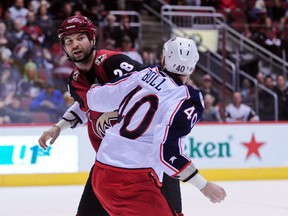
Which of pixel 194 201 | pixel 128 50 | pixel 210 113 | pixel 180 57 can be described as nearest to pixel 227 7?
pixel 128 50

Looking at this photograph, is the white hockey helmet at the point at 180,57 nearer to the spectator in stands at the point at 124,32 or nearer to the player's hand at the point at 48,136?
the player's hand at the point at 48,136

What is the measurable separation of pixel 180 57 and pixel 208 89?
6.71 metres

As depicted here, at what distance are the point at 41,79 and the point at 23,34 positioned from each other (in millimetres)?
683

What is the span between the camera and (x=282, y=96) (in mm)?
9398

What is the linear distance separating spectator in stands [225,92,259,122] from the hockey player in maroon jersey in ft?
18.1

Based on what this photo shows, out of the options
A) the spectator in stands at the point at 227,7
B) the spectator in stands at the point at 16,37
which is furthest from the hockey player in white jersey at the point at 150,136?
the spectator in stands at the point at 227,7

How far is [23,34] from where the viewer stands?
8398 millimetres

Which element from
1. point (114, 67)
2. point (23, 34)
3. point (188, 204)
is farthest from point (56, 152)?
point (114, 67)

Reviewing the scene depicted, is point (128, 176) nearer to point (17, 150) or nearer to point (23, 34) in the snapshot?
point (17, 150)

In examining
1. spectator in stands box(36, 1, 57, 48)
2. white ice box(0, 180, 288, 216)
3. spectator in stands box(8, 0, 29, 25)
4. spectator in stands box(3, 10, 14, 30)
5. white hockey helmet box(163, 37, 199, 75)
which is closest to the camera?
white hockey helmet box(163, 37, 199, 75)

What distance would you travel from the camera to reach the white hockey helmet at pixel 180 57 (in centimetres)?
259

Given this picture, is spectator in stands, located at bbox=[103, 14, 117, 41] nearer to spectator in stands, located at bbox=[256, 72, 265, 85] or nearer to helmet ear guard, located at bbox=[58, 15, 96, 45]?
spectator in stands, located at bbox=[256, 72, 265, 85]

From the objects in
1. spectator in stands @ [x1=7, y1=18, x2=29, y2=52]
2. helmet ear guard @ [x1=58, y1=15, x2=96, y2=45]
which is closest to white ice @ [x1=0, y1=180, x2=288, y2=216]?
spectator in stands @ [x1=7, y1=18, x2=29, y2=52]

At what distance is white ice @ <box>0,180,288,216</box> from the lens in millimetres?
5609
